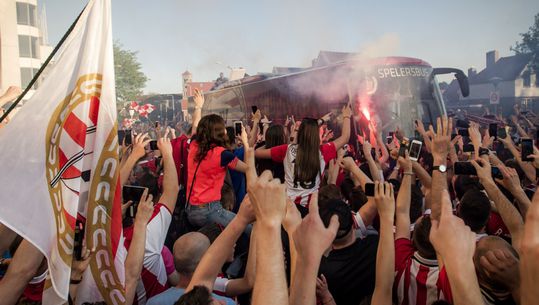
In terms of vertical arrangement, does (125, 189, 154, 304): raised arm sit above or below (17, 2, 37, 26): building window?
below

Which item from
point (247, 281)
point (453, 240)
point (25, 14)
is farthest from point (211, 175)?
point (25, 14)

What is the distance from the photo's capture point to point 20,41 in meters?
38.8

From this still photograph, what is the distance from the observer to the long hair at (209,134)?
4371 mm

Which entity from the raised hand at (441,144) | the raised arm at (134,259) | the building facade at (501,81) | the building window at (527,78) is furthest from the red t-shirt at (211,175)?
the building window at (527,78)

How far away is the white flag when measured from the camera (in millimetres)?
2172

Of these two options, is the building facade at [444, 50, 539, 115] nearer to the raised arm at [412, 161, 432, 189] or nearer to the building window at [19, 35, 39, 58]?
the building window at [19, 35, 39, 58]

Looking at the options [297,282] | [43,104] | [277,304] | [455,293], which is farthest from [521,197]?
[43,104]

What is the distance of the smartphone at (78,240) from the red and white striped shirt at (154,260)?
61 cm

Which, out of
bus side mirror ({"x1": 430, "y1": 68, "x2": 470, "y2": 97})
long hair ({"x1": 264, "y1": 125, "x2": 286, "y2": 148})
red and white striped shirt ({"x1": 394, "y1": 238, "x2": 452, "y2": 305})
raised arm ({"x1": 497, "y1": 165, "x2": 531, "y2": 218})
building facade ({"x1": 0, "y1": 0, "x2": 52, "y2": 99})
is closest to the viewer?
red and white striped shirt ({"x1": 394, "y1": 238, "x2": 452, "y2": 305})

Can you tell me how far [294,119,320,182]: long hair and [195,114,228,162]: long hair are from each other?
0.82 meters

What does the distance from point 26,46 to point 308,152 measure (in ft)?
136

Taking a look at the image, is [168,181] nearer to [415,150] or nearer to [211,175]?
[211,175]

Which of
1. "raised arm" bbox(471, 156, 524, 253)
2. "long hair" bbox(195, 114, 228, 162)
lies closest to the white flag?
"long hair" bbox(195, 114, 228, 162)

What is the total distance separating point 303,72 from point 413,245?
1113 centimetres
